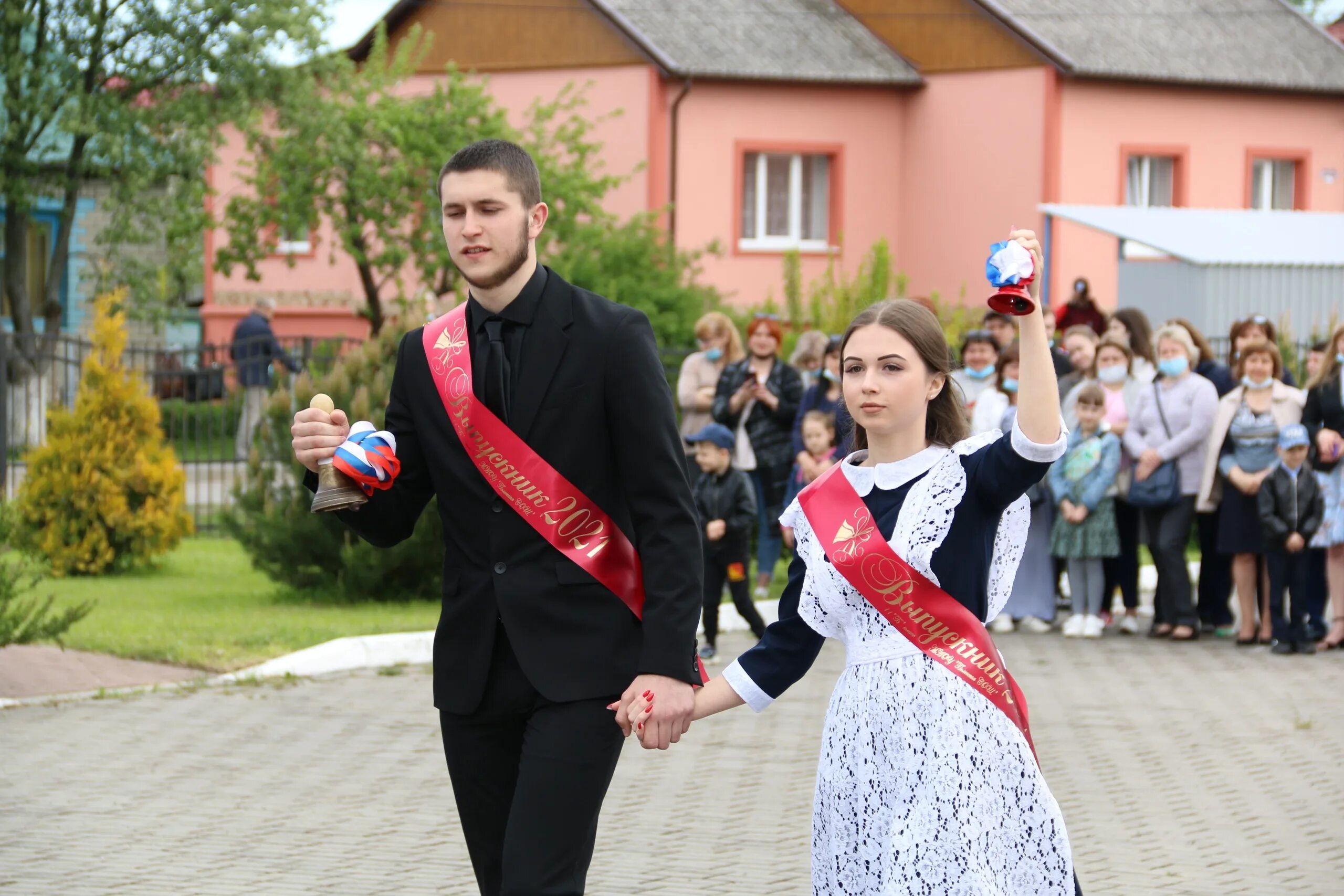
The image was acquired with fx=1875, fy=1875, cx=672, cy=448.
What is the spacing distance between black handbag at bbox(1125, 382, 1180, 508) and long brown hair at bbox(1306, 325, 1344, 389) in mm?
954

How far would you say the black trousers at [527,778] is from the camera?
3822 millimetres

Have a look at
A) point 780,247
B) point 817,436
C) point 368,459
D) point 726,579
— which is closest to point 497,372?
point 368,459

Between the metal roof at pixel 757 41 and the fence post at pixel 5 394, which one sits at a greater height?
the metal roof at pixel 757 41

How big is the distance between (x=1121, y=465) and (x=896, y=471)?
28.8ft

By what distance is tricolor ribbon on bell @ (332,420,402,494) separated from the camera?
394cm

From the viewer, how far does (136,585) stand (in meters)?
14.1

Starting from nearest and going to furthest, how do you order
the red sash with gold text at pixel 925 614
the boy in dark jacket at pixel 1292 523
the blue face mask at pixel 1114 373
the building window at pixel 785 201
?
the red sash with gold text at pixel 925 614 → the boy in dark jacket at pixel 1292 523 → the blue face mask at pixel 1114 373 → the building window at pixel 785 201

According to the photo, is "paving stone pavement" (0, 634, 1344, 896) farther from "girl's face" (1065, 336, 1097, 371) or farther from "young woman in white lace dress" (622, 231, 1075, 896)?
"girl's face" (1065, 336, 1097, 371)

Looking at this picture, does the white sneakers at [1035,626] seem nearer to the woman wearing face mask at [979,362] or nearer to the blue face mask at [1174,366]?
the woman wearing face mask at [979,362]

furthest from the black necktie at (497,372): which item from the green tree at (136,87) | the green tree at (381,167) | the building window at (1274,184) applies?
the building window at (1274,184)

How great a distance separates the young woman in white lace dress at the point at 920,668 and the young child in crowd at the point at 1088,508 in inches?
Result: 327

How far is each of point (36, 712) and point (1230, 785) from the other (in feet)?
18.3

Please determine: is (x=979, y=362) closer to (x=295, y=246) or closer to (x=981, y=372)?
(x=981, y=372)

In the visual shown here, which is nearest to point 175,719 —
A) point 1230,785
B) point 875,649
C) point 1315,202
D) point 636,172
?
point 1230,785
